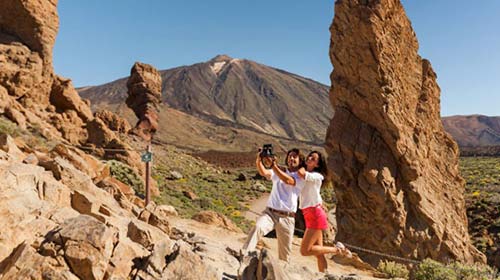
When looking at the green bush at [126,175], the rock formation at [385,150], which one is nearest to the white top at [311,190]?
the rock formation at [385,150]

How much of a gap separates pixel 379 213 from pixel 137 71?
3241 centimetres

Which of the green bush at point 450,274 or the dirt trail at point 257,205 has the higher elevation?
the green bush at point 450,274

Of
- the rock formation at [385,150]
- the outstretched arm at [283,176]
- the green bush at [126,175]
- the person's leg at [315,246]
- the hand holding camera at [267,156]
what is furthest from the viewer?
the green bush at [126,175]

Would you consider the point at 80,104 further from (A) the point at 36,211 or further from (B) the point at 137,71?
(B) the point at 137,71

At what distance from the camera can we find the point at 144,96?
37250 millimetres

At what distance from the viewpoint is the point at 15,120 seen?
13805 mm

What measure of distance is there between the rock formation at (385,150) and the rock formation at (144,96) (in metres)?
28.5

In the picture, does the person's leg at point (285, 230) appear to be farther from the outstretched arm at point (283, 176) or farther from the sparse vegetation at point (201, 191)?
the sparse vegetation at point (201, 191)

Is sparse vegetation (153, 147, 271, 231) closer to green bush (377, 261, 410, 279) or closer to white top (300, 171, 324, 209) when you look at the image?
green bush (377, 261, 410, 279)

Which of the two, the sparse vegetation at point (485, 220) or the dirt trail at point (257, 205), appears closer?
the sparse vegetation at point (485, 220)

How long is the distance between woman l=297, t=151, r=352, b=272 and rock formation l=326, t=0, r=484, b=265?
685 cm

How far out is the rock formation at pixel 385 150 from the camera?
35.8 feet

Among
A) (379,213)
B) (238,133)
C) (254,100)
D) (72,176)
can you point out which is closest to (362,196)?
(379,213)

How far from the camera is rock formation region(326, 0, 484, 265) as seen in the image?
1091cm
